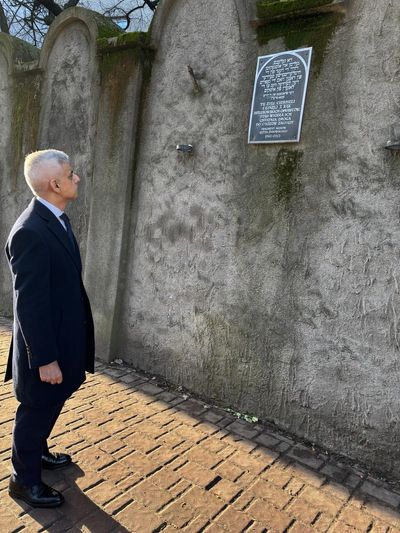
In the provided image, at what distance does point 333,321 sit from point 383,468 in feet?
3.70

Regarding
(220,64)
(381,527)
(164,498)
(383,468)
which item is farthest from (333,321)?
(220,64)

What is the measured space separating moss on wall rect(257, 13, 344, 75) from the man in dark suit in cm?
221

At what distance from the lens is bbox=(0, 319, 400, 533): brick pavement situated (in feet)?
8.46

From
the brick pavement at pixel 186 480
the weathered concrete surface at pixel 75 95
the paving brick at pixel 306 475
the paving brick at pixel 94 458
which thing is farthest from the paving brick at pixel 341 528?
the weathered concrete surface at pixel 75 95

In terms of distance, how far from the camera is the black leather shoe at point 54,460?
2.95 m

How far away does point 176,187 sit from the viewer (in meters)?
4.37

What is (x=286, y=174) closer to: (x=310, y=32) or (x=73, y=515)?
(x=310, y=32)

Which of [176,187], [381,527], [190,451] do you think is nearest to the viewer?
[381,527]

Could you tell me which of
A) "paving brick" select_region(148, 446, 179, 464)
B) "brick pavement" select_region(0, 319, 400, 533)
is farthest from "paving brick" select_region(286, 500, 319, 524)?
"paving brick" select_region(148, 446, 179, 464)

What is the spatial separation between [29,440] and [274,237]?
2.39 metres

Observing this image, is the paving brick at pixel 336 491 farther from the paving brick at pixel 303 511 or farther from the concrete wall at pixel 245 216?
the concrete wall at pixel 245 216

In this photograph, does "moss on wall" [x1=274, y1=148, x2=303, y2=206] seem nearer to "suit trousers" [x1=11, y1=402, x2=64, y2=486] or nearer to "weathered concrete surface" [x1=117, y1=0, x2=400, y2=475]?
"weathered concrete surface" [x1=117, y1=0, x2=400, y2=475]

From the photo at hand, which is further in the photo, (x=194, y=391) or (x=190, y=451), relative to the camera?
(x=194, y=391)

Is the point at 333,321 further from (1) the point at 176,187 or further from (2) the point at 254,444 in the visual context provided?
(1) the point at 176,187
